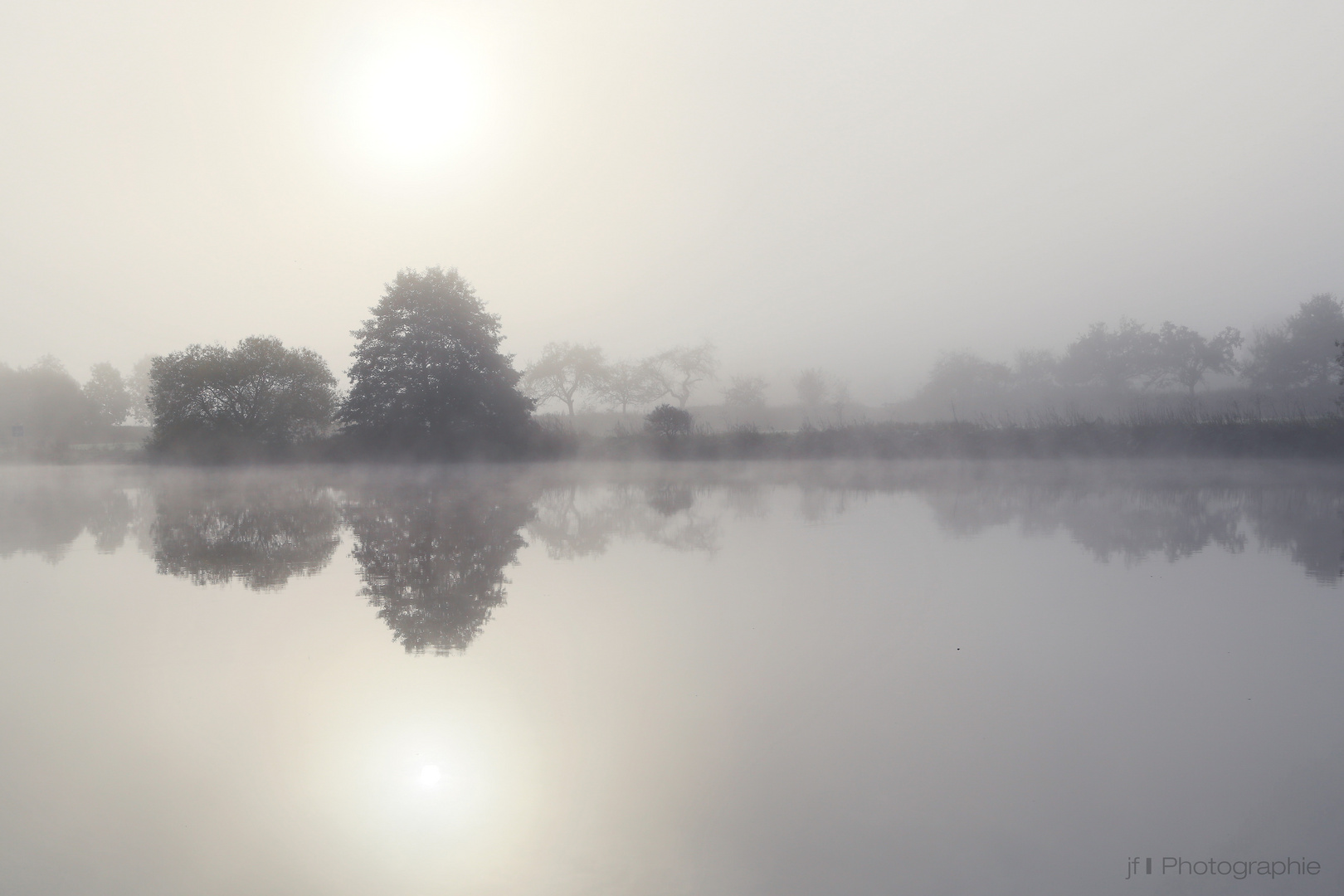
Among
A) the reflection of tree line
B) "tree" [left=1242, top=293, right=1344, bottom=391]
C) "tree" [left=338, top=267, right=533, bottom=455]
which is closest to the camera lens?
the reflection of tree line

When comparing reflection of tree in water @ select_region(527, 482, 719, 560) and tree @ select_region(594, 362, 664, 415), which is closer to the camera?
reflection of tree in water @ select_region(527, 482, 719, 560)

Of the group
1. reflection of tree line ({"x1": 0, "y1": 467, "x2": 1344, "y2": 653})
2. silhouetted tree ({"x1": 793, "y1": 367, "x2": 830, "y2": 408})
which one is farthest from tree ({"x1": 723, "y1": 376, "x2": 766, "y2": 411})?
reflection of tree line ({"x1": 0, "y1": 467, "x2": 1344, "y2": 653})

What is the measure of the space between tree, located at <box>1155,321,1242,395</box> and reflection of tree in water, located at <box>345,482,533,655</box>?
53.6 metres

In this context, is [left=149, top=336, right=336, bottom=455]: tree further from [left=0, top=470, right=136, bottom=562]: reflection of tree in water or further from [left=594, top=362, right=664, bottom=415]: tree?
[left=594, top=362, right=664, bottom=415]: tree

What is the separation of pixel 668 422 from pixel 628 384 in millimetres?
35182

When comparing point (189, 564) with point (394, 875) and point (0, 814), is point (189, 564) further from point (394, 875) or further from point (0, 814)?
point (394, 875)

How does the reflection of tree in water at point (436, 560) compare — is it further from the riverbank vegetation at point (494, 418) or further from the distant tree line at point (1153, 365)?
the distant tree line at point (1153, 365)

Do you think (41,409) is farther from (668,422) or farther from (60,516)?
(60,516)

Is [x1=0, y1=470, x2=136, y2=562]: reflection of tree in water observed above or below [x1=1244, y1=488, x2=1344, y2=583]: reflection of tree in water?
above

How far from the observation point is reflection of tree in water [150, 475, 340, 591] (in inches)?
312

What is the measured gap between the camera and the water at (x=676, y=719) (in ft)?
8.52

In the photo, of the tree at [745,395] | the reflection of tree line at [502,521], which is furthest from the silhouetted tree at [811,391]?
the reflection of tree line at [502,521]

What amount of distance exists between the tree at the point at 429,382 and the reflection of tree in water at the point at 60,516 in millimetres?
9082

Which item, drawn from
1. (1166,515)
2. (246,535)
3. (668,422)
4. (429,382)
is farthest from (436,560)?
(429,382)
